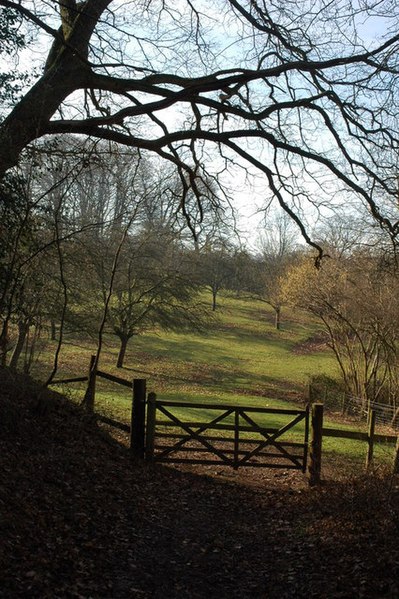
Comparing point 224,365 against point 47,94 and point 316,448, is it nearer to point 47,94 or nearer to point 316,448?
point 316,448

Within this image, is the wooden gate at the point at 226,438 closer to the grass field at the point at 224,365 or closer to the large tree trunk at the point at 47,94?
the grass field at the point at 224,365

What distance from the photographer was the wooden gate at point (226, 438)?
10.2 metres

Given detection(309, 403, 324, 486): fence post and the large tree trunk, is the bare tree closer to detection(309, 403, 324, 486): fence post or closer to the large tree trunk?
detection(309, 403, 324, 486): fence post

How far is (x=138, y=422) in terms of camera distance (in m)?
10.5

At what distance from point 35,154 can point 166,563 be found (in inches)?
293

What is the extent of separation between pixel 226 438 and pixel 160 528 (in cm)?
366

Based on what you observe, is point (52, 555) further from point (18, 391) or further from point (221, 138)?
point (221, 138)

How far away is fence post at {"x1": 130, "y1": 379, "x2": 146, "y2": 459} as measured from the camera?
34.4 feet

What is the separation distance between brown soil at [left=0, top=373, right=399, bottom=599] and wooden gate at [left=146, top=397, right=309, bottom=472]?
560mm

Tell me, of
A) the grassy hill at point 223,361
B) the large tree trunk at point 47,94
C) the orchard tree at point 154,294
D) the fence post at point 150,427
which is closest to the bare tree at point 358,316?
the grassy hill at point 223,361

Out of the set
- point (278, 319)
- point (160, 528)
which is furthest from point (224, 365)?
point (160, 528)

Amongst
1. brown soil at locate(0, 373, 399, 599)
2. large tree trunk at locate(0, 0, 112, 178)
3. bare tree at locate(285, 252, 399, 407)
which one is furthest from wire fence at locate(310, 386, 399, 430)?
large tree trunk at locate(0, 0, 112, 178)

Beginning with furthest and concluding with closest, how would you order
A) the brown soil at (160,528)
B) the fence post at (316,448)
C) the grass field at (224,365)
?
the grass field at (224,365)
the fence post at (316,448)
the brown soil at (160,528)

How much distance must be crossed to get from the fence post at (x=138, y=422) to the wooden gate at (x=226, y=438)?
0.15m
